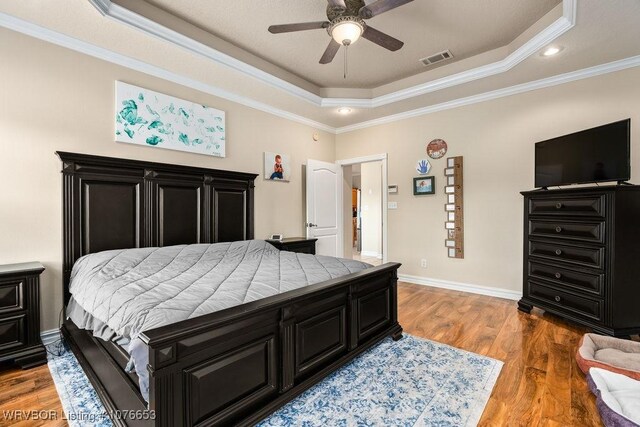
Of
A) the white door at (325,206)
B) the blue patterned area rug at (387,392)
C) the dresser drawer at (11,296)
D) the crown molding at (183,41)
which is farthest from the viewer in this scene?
the white door at (325,206)

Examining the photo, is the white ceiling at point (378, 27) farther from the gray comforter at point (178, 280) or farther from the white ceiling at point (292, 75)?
the gray comforter at point (178, 280)

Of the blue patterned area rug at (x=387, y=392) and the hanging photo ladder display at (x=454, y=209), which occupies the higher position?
the hanging photo ladder display at (x=454, y=209)

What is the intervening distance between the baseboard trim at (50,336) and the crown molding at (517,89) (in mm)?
4745

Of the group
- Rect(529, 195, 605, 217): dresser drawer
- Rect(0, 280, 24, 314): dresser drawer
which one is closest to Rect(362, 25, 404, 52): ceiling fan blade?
Rect(529, 195, 605, 217): dresser drawer

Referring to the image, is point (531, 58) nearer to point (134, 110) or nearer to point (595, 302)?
point (595, 302)

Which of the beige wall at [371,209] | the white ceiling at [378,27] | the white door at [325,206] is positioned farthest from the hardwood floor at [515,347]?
the beige wall at [371,209]

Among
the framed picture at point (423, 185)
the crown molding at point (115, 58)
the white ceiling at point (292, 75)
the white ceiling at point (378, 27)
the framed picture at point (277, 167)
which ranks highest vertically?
the white ceiling at point (378, 27)

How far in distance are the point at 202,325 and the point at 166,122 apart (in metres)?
2.75

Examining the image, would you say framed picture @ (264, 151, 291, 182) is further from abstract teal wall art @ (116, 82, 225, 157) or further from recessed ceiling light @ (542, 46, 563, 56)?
recessed ceiling light @ (542, 46, 563, 56)

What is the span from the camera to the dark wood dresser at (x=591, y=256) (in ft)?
8.33

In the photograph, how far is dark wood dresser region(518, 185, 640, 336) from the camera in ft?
8.33

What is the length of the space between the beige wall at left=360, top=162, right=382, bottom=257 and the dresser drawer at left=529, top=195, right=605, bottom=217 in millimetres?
4381

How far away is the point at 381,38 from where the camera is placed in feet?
7.65

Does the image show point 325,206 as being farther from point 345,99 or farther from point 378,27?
point 378,27
